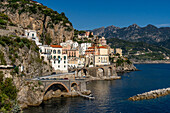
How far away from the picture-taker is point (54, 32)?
14350cm

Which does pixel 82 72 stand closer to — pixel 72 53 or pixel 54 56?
pixel 72 53

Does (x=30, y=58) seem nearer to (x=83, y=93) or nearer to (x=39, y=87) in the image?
(x=39, y=87)

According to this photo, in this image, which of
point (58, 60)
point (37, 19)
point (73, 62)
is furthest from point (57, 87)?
point (37, 19)

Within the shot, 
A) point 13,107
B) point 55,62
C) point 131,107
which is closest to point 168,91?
point 131,107

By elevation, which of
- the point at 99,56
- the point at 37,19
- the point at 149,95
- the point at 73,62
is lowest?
the point at 149,95

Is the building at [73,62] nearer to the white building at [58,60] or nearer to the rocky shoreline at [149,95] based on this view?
the white building at [58,60]

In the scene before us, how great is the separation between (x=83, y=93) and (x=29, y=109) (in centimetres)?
2380

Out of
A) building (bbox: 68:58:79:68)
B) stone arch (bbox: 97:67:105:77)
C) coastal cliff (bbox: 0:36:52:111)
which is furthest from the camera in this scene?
building (bbox: 68:58:79:68)

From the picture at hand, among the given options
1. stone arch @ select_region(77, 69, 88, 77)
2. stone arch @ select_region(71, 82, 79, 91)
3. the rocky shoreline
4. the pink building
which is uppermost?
the pink building

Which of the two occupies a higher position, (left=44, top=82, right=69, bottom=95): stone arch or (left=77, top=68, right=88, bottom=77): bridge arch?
(left=77, top=68, right=88, bottom=77): bridge arch

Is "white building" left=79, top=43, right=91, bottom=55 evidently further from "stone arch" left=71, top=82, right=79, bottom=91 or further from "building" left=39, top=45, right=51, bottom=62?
"stone arch" left=71, top=82, right=79, bottom=91

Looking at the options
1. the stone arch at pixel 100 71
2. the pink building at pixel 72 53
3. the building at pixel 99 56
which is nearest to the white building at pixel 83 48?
the building at pixel 99 56

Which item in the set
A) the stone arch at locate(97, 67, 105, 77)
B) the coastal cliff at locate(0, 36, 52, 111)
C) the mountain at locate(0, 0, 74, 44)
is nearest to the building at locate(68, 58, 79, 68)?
the stone arch at locate(97, 67, 105, 77)

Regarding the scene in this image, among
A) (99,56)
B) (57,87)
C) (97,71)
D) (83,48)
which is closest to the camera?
(57,87)
